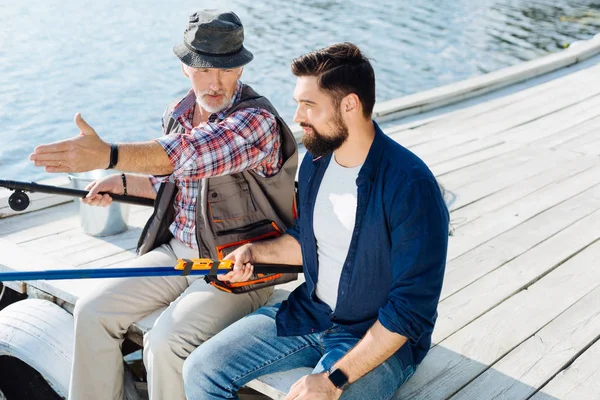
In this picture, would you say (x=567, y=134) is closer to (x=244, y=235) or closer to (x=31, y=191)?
(x=244, y=235)

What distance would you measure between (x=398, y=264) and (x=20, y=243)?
219 cm

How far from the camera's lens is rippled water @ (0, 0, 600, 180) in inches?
395

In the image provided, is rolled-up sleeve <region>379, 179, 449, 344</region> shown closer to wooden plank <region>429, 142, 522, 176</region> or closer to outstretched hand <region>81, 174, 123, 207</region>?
outstretched hand <region>81, 174, 123, 207</region>

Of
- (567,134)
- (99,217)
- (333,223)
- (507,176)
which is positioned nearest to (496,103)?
(567,134)

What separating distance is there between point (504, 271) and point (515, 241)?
34cm

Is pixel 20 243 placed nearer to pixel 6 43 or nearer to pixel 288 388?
pixel 288 388

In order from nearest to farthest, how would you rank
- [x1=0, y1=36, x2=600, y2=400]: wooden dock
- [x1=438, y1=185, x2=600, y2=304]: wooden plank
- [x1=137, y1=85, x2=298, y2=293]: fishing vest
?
[x1=0, y1=36, x2=600, y2=400]: wooden dock < [x1=137, y1=85, x2=298, y2=293]: fishing vest < [x1=438, y1=185, x2=600, y2=304]: wooden plank

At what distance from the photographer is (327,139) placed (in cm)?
233

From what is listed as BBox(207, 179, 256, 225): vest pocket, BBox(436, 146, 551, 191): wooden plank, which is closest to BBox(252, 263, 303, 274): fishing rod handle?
BBox(207, 179, 256, 225): vest pocket

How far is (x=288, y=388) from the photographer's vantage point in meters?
2.32

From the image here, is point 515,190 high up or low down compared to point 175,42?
up

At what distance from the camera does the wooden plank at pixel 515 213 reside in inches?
141

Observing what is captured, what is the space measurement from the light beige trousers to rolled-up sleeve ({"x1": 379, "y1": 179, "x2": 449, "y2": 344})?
0.70 meters

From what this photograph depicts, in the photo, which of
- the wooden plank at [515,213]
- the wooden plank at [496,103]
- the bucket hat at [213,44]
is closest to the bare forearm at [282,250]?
the bucket hat at [213,44]
